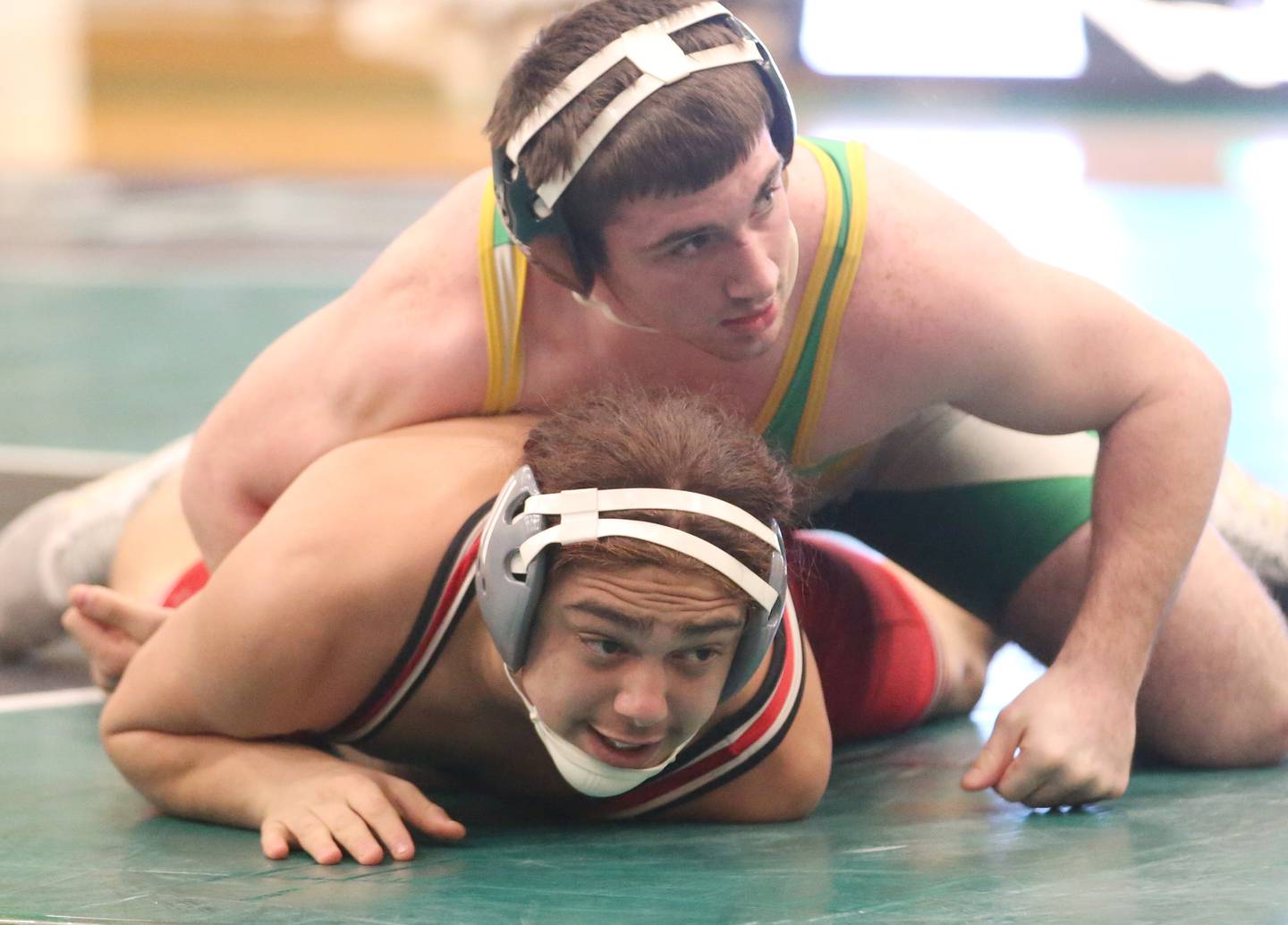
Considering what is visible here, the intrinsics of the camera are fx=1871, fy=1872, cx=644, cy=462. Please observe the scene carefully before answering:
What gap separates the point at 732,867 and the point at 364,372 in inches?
39.1

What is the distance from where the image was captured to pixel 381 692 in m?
2.81

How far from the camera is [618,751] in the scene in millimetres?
2564

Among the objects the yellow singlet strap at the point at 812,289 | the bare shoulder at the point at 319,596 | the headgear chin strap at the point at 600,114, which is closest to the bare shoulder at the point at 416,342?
the bare shoulder at the point at 319,596

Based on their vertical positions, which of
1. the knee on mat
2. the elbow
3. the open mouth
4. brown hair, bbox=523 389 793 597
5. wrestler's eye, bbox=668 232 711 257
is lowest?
the knee on mat

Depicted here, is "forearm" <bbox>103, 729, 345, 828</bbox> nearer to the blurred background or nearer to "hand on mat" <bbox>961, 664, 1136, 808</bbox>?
"hand on mat" <bbox>961, 664, 1136, 808</bbox>

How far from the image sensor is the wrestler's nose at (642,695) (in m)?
2.45

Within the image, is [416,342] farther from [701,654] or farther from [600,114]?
[701,654]

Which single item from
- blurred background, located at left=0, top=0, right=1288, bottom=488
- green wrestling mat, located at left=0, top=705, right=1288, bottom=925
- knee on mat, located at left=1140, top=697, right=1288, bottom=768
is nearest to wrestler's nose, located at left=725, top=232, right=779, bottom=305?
green wrestling mat, located at left=0, top=705, right=1288, bottom=925

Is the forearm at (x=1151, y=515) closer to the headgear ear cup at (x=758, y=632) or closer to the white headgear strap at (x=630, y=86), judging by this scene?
the headgear ear cup at (x=758, y=632)

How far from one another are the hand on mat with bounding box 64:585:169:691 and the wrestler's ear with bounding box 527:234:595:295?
109cm

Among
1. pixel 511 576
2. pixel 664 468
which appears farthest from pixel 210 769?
pixel 664 468

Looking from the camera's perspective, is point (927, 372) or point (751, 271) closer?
point (751, 271)

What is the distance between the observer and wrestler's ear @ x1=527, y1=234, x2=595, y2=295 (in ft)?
9.25

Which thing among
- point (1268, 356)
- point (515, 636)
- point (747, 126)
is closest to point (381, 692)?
point (515, 636)
